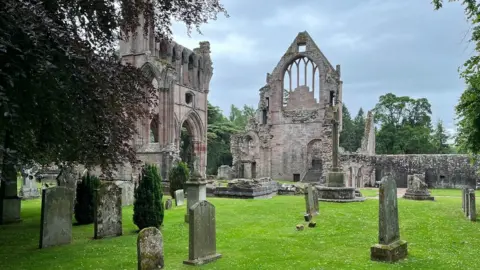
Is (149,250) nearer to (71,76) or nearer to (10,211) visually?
(71,76)

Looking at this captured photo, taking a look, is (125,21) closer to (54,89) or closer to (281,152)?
(54,89)

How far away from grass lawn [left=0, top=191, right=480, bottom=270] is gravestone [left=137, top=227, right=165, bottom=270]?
1.33 ft

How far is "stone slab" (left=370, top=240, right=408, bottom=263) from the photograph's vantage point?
22.8 feet

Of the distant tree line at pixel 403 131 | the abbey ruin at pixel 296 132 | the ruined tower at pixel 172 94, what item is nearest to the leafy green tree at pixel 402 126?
the distant tree line at pixel 403 131

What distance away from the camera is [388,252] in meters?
6.94

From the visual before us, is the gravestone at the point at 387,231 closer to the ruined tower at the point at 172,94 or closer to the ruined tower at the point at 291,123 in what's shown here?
the ruined tower at the point at 172,94

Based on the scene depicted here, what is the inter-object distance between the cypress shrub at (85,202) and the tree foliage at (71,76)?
2.28 metres

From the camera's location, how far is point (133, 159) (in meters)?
9.48

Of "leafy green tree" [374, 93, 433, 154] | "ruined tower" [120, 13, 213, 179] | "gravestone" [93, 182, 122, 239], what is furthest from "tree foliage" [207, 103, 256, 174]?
"gravestone" [93, 182, 122, 239]

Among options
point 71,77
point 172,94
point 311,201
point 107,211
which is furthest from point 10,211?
point 172,94

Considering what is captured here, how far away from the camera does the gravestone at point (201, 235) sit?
6.92m

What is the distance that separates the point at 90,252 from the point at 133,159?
7.72ft

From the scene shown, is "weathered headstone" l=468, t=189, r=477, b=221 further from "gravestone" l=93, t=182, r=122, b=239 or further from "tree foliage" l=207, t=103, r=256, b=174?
"tree foliage" l=207, t=103, r=256, b=174

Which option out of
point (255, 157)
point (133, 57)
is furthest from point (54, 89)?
point (255, 157)
